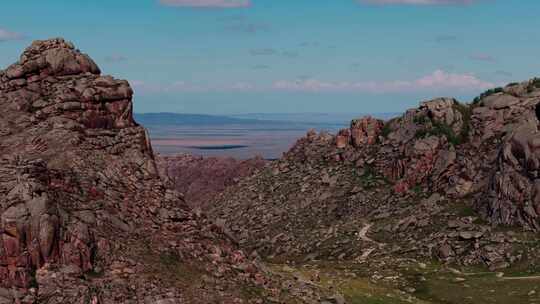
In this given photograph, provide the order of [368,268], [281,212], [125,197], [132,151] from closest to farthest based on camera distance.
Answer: [125,197] < [132,151] < [368,268] < [281,212]

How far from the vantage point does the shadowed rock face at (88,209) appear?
43250 millimetres

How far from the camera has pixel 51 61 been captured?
57.8 metres

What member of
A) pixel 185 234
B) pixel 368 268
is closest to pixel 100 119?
pixel 185 234

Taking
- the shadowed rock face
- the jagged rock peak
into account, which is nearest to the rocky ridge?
the shadowed rock face

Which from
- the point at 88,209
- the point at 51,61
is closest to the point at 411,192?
the point at 51,61

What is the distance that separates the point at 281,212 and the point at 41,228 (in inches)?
3732

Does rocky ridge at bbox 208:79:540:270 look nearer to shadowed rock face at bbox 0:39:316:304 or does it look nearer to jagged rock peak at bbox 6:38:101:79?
shadowed rock face at bbox 0:39:316:304

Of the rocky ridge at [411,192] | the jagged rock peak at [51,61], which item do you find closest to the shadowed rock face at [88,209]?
the jagged rock peak at [51,61]

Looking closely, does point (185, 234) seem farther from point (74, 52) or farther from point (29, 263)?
point (74, 52)

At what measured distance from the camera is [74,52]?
59.4 metres

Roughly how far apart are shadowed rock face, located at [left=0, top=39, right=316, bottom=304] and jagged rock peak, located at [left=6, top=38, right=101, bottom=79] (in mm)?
94

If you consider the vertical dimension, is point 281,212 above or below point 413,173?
below

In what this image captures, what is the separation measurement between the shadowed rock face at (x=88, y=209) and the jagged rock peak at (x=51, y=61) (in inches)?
3.7

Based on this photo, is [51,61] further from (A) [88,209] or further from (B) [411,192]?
(B) [411,192]
